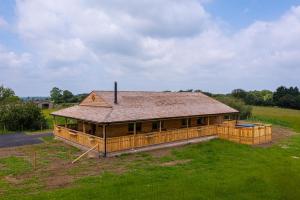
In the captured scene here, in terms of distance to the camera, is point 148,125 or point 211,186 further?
point 148,125

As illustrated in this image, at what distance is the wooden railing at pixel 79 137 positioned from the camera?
21.9 metres

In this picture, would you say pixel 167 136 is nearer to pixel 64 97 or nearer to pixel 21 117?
pixel 21 117

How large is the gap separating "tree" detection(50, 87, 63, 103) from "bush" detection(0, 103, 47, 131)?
7289cm

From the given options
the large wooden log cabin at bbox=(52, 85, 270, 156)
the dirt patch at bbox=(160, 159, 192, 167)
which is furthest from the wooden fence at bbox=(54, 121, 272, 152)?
the dirt patch at bbox=(160, 159, 192, 167)

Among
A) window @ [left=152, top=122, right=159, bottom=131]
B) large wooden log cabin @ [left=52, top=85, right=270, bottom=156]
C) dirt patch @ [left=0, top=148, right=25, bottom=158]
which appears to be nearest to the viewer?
dirt patch @ [left=0, top=148, right=25, bottom=158]

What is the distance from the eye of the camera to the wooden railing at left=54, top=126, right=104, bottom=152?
21.9 meters

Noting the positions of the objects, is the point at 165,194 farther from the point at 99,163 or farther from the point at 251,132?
the point at 251,132

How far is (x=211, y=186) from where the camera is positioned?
1412 centimetres

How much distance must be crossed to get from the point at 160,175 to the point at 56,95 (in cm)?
10872

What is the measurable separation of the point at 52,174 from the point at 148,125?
11.8 m

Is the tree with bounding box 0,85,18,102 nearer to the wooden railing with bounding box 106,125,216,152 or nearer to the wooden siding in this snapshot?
the wooden siding

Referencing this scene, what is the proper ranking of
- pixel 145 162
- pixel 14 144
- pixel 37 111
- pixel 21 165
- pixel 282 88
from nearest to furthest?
1. pixel 21 165
2. pixel 145 162
3. pixel 14 144
4. pixel 37 111
5. pixel 282 88

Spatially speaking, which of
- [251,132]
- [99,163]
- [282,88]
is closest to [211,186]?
[99,163]

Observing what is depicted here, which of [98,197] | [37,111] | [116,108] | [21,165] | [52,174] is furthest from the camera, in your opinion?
[37,111]
